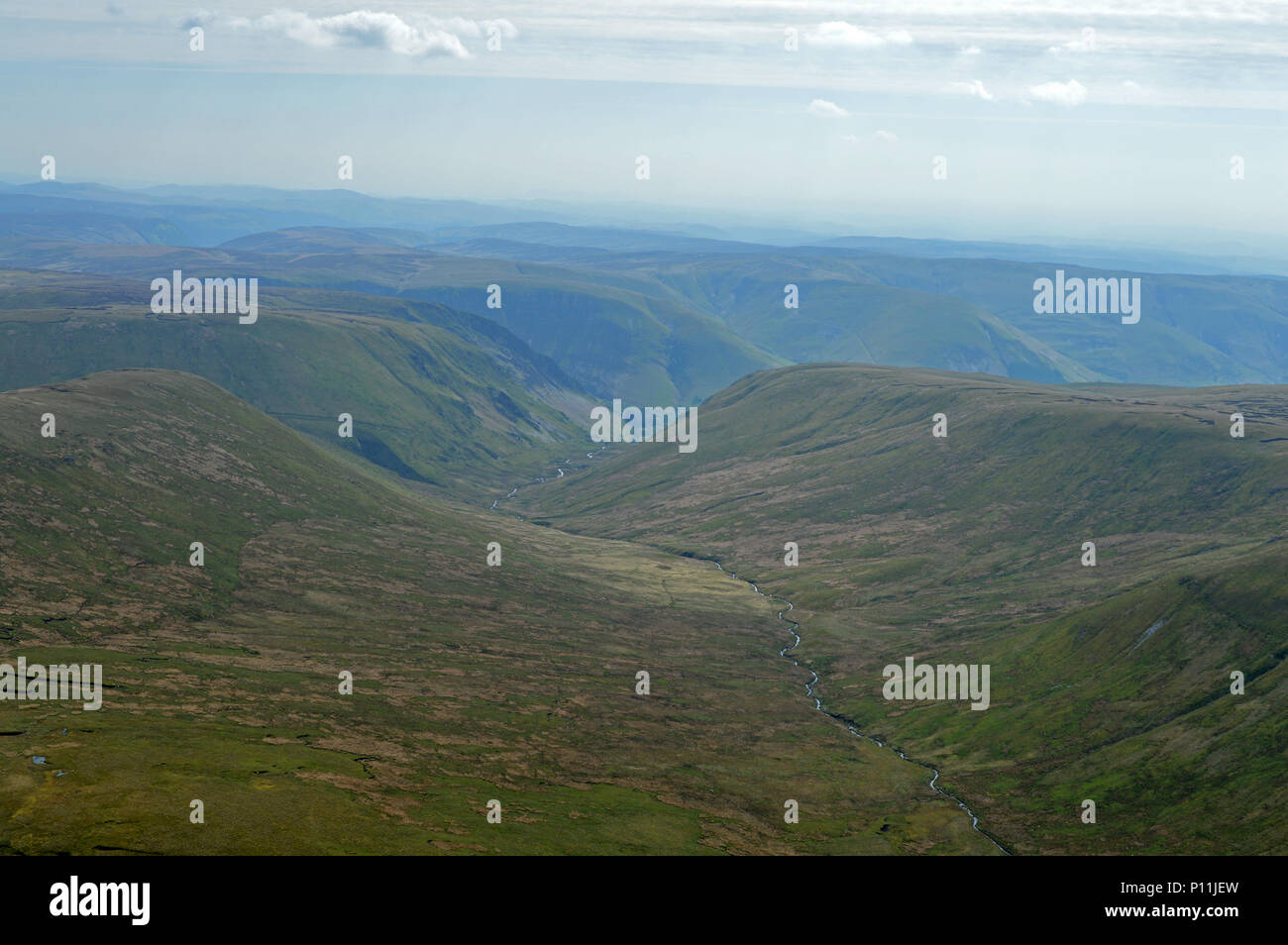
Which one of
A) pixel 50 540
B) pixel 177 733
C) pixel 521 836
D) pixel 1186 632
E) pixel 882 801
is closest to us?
pixel 521 836

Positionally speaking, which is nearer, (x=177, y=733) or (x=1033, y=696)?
(x=177, y=733)

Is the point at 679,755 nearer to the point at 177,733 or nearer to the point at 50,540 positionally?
the point at 177,733

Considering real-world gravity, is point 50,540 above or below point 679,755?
above

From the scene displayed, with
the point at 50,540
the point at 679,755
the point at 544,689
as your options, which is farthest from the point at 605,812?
the point at 50,540

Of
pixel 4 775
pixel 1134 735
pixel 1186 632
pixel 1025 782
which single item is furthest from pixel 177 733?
pixel 1186 632

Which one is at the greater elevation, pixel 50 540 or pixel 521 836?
pixel 50 540
